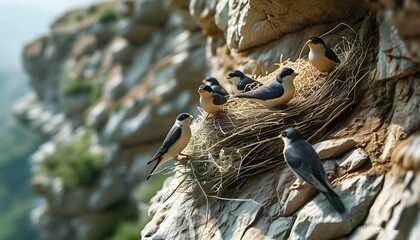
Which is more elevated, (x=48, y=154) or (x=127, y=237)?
(x=48, y=154)

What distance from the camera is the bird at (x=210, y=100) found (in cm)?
599

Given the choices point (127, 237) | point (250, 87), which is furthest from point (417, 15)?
point (127, 237)

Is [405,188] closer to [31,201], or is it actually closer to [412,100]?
[412,100]

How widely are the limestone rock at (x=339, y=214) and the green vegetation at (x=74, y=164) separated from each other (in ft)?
55.9

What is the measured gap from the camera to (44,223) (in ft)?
75.1

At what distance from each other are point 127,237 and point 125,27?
10467mm

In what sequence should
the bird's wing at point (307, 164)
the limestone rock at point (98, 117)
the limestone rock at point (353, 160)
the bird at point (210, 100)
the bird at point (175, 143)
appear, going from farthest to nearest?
the limestone rock at point (98, 117) < the bird at point (210, 100) < the bird at point (175, 143) < the limestone rock at point (353, 160) < the bird's wing at point (307, 164)

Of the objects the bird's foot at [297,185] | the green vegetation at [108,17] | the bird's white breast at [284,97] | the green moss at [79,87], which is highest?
the green vegetation at [108,17]

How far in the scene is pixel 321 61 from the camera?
19.0 ft

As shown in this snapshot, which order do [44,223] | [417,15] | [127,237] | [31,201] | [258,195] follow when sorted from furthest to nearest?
[31,201], [44,223], [127,237], [258,195], [417,15]

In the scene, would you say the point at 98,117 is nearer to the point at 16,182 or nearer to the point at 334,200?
the point at 334,200

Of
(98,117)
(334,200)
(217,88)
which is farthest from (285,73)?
(98,117)

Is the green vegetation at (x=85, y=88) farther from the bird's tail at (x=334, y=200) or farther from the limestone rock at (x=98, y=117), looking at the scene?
the bird's tail at (x=334, y=200)

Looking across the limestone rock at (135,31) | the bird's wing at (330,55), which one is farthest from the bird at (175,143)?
the limestone rock at (135,31)
